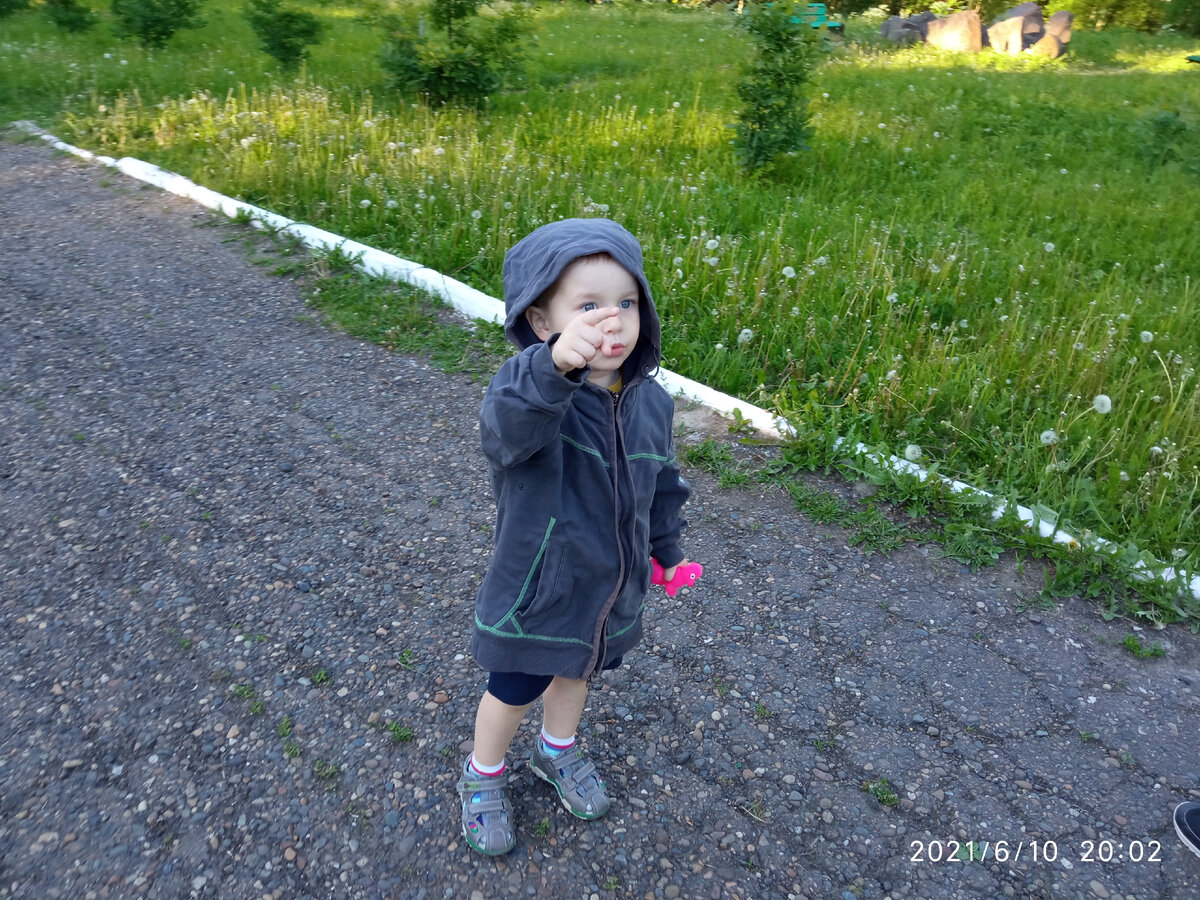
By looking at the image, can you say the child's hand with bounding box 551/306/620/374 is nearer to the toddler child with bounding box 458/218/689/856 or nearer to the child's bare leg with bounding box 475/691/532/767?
the toddler child with bounding box 458/218/689/856

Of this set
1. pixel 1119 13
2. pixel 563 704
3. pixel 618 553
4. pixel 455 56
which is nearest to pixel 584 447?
pixel 618 553

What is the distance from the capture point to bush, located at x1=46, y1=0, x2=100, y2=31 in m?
13.2

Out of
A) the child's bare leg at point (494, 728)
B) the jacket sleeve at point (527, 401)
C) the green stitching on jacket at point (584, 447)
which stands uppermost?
the jacket sleeve at point (527, 401)

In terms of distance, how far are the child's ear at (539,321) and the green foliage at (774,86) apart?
6.09m

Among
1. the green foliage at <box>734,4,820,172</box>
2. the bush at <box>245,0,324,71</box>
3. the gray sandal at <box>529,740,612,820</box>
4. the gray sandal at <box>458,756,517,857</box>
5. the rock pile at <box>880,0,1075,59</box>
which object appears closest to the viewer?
the gray sandal at <box>458,756,517,857</box>

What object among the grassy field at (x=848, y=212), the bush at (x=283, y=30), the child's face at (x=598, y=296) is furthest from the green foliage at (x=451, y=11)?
the child's face at (x=598, y=296)

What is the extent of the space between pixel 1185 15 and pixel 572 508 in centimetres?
2550

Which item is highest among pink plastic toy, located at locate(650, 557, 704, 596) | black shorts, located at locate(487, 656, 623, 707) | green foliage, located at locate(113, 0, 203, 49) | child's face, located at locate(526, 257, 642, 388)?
child's face, located at locate(526, 257, 642, 388)

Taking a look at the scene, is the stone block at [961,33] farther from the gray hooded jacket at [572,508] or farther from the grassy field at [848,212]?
the gray hooded jacket at [572,508]

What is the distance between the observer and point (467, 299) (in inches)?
215

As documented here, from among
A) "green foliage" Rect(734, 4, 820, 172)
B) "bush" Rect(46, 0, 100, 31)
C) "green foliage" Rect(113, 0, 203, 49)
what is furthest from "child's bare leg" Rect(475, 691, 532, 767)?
"bush" Rect(46, 0, 100, 31)

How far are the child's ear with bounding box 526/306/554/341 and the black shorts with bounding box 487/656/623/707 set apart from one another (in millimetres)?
800

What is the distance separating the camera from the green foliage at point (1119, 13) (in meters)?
21.7

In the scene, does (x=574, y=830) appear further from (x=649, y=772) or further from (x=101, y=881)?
(x=101, y=881)
